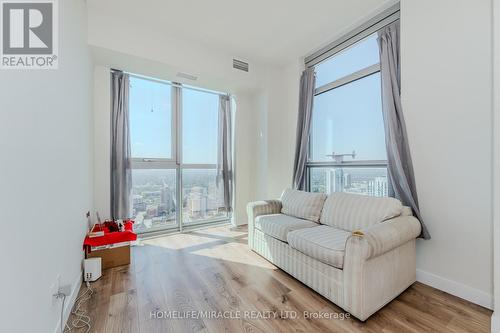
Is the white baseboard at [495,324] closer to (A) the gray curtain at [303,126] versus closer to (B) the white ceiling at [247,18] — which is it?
(A) the gray curtain at [303,126]

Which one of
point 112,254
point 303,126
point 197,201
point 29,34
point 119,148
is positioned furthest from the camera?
point 197,201

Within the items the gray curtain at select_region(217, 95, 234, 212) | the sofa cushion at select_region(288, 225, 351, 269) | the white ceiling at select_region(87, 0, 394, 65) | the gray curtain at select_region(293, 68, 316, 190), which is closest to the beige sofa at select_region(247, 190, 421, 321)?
the sofa cushion at select_region(288, 225, 351, 269)

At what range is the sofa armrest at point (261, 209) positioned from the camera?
2799mm

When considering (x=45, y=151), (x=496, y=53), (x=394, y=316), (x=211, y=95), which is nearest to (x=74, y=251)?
(x=45, y=151)

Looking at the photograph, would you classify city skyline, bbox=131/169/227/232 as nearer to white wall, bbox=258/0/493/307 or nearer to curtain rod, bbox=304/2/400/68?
curtain rod, bbox=304/2/400/68

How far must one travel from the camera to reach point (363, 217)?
6.72 ft

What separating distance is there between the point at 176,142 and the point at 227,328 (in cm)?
285

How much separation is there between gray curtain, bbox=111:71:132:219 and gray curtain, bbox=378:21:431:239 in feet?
11.1

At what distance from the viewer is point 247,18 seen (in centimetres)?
259

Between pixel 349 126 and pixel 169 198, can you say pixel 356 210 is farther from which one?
pixel 169 198

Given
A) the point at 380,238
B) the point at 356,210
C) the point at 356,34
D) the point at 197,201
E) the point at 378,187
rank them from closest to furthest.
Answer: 1. the point at 380,238
2. the point at 356,210
3. the point at 378,187
4. the point at 356,34
5. the point at 197,201

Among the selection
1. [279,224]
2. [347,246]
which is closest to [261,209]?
[279,224]

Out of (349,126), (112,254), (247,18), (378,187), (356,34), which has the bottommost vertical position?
(112,254)

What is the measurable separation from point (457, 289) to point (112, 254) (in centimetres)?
A: 337
